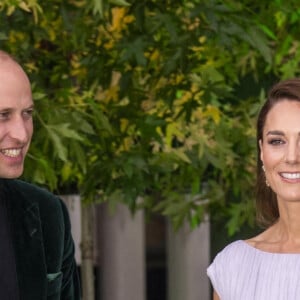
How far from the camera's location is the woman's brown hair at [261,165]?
4004 millimetres

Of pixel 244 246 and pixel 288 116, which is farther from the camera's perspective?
pixel 244 246

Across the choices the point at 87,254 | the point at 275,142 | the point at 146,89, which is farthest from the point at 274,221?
the point at 87,254

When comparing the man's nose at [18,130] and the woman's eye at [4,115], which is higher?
the woman's eye at [4,115]

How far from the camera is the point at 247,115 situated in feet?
21.7

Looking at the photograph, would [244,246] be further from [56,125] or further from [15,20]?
[15,20]

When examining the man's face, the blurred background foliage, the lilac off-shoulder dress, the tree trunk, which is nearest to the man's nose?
the man's face

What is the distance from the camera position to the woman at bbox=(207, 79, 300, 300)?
12.8ft

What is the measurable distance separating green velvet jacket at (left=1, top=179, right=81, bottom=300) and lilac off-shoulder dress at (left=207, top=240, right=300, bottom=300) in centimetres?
63

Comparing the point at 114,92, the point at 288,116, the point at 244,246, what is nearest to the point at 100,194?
the point at 114,92

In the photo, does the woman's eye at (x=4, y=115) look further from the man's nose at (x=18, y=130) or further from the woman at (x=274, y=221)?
the woman at (x=274, y=221)

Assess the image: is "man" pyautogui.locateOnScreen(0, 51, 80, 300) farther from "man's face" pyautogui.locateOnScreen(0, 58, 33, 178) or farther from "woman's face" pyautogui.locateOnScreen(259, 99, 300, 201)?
"woman's face" pyautogui.locateOnScreen(259, 99, 300, 201)

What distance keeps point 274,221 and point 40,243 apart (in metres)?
0.95

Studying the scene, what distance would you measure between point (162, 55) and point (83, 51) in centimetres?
53

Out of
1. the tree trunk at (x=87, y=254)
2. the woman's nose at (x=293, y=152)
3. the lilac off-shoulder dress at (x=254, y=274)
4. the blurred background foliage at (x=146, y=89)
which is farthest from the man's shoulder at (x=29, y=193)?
the tree trunk at (x=87, y=254)
